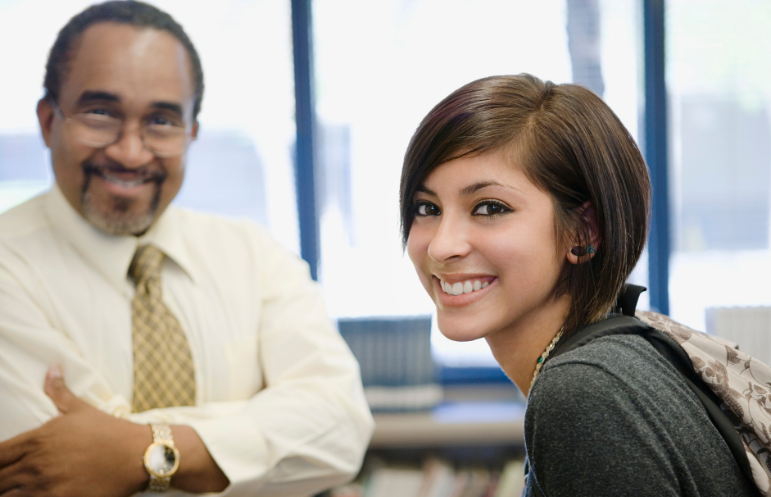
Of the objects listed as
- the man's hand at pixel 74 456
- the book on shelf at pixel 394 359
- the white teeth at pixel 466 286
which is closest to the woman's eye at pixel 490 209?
the white teeth at pixel 466 286

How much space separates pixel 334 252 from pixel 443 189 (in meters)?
1.88

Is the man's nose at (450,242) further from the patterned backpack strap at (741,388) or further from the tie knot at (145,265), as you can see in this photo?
the tie knot at (145,265)

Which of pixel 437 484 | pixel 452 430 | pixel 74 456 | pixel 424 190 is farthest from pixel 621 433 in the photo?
pixel 437 484

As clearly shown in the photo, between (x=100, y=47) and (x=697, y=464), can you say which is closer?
(x=697, y=464)

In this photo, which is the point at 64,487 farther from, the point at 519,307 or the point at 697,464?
the point at 697,464

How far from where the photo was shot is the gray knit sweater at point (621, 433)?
665 mm

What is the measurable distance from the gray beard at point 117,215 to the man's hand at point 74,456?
1.00 ft

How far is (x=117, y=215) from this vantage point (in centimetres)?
122

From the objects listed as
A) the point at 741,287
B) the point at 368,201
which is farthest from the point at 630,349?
the point at 741,287

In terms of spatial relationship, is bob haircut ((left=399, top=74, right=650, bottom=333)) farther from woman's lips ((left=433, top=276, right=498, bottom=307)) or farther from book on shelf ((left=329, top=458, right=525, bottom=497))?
book on shelf ((left=329, top=458, right=525, bottom=497))

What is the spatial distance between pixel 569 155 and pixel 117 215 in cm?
87

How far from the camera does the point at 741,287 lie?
2.64 meters

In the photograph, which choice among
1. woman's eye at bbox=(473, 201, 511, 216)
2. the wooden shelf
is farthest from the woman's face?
the wooden shelf

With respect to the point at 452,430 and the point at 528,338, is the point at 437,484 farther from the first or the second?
the point at 528,338
